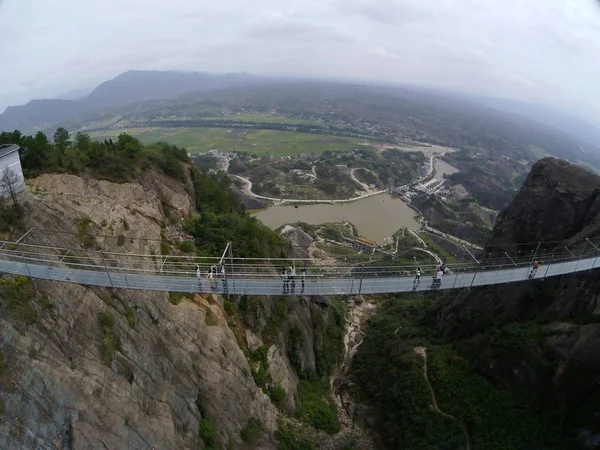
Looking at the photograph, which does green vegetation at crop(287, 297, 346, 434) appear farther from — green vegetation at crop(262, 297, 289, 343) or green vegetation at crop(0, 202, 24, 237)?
green vegetation at crop(0, 202, 24, 237)

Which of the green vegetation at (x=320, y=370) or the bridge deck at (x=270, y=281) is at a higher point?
the bridge deck at (x=270, y=281)

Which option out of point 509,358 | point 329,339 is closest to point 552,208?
point 509,358

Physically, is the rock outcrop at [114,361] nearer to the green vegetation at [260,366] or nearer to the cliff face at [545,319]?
the green vegetation at [260,366]

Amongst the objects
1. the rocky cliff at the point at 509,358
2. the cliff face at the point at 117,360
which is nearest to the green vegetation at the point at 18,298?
the cliff face at the point at 117,360

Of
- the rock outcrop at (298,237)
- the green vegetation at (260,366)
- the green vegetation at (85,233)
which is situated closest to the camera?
the green vegetation at (85,233)

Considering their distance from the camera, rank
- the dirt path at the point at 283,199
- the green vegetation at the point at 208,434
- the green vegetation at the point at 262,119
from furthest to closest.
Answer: the green vegetation at the point at 262,119 < the dirt path at the point at 283,199 < the green vegetation at the point at 208,434

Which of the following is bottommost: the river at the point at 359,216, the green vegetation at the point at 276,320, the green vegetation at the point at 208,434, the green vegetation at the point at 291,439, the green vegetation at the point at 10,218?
the river at the point at 359,216

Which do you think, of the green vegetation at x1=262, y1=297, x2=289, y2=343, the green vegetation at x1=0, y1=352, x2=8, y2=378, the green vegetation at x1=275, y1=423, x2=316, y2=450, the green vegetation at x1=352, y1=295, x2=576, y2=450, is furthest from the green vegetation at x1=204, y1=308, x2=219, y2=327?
the green vegetation at x1=352, y1=295, x2=576, y2=450
